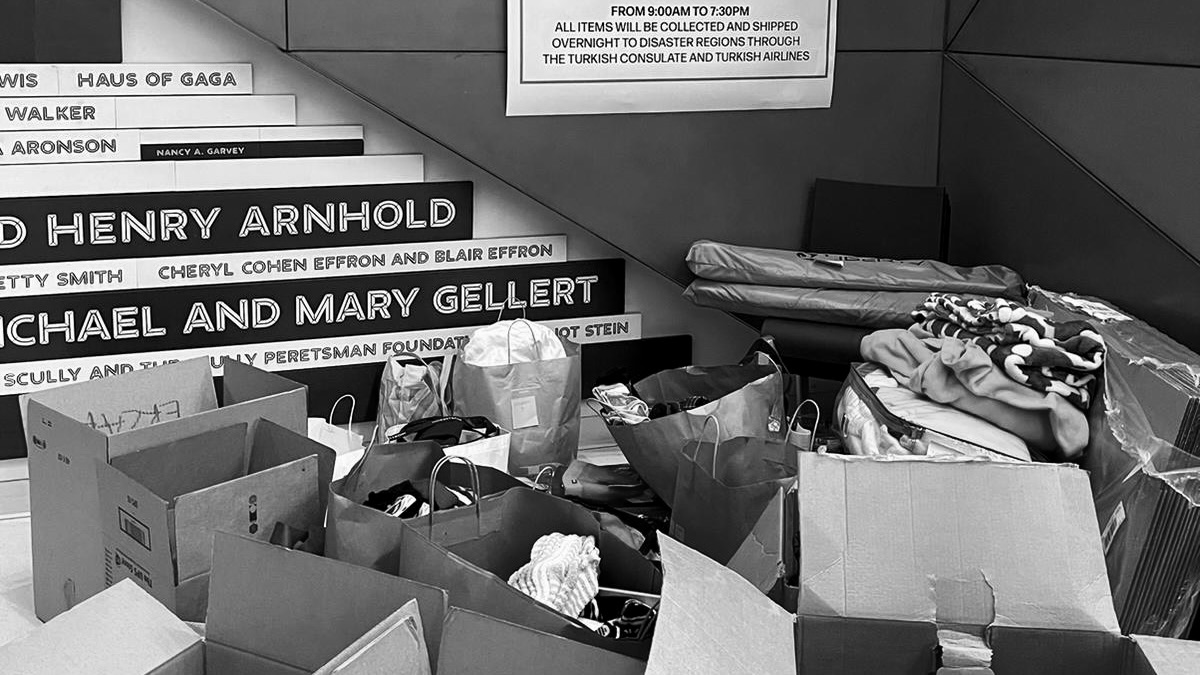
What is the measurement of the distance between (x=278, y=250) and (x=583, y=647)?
247 centimetres

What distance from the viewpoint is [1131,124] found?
10.6 feet

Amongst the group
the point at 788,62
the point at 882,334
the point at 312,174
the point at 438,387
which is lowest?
the point at 438,387

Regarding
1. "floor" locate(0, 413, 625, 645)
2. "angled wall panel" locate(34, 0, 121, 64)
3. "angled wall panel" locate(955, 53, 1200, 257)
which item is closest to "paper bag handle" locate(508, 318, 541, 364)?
"floor" locate(0, 413, 625, 645)

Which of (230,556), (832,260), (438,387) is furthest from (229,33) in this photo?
(230,556)

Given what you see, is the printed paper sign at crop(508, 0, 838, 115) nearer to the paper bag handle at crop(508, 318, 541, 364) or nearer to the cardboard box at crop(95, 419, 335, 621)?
the paper bag handle at crop(508, 318, 541, 364)

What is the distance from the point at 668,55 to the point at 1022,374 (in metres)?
1.56

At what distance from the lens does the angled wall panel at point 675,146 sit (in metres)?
3.57

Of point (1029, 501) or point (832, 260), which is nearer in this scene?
point (1029, 501)

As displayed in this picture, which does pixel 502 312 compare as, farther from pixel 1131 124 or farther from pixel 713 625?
pixel 713 625

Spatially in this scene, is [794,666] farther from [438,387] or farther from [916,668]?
[438,387]

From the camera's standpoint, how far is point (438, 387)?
362 cm

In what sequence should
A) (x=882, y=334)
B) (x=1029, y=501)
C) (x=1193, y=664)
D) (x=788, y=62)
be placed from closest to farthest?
1. (x=1193, y=664)
2. (x=1029, y=501)
3. (x=882, y=334)
4. (x=788, y=62)

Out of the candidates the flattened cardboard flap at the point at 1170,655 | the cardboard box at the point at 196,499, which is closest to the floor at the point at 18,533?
the cardboard box at the point at 196,499

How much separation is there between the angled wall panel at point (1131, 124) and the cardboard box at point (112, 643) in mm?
2581
